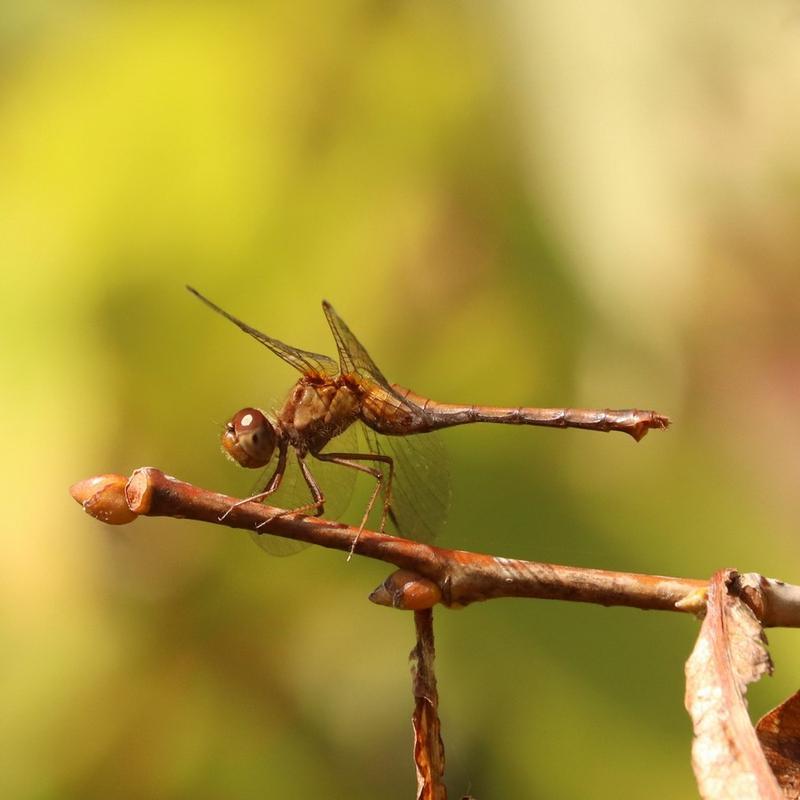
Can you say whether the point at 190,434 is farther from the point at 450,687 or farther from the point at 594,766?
the point at 594,766

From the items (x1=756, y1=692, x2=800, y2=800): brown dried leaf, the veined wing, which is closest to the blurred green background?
the veined wing

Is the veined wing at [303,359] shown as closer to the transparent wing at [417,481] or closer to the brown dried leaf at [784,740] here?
the transparent wing at [417,481]

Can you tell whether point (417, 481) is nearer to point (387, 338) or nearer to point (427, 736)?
point (387, 338)

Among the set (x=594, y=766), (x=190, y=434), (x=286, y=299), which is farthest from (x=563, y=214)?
(x=594, y=766)

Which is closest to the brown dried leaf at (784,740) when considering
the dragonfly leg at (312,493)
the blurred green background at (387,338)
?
the blurred green background at (387,338)

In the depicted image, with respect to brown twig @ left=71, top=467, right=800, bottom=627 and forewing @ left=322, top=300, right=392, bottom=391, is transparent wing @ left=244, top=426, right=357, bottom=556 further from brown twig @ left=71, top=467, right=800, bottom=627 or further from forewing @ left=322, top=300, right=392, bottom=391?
brown twig @ left=71, top=467, right=800, bottom=627

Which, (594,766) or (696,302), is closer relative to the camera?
(594,766)
